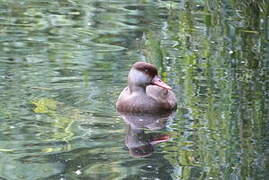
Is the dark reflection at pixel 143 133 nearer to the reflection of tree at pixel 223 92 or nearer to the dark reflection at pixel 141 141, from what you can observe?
the dark reflection at pixel 141 141

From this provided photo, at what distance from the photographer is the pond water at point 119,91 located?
24.7 feet

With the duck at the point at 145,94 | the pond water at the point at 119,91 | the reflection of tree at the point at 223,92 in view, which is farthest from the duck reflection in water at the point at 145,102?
the reflection of tree at the point at 223,92

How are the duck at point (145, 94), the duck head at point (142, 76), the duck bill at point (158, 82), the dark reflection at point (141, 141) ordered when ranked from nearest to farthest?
the dark reflection at point (141, 141)
the duck at point (145, 94)
the duck bill at point (158, 82)
the duck head at point (142, 76)

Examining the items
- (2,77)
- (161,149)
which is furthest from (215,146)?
(2,77)

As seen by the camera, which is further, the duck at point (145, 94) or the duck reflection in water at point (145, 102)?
the duck at point (145, 94)

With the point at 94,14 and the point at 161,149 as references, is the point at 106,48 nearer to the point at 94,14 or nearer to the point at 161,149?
the point at 94,14

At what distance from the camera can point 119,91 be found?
10234 mm

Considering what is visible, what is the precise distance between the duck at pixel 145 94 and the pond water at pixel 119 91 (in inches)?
5.4

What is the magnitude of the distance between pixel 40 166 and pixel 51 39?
512cm

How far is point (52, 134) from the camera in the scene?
8469 mm

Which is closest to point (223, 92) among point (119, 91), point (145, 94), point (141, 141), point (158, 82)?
point (158, 82)

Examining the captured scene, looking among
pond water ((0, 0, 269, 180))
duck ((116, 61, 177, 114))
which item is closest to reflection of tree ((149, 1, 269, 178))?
pond water ((0, 0, 269, 180))

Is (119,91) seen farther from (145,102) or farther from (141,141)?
(141,141)

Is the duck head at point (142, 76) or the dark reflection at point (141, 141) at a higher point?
the duck head at point (142, 76)
